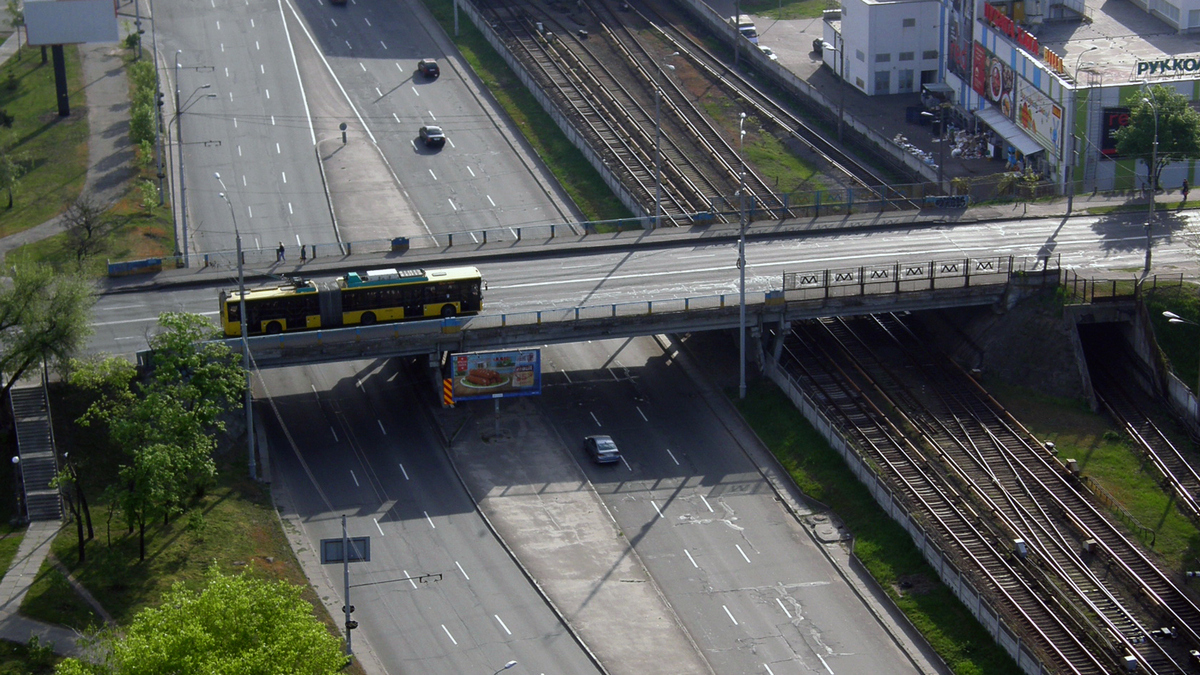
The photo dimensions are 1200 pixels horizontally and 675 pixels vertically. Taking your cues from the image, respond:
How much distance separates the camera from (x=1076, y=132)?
98.9 metres

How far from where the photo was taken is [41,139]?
107500 millimetres

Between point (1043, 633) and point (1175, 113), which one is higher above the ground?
point (1175, 113)

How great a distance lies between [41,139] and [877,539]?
6919 centimetres

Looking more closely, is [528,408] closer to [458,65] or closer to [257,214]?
[257,214]

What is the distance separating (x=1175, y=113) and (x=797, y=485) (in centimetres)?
3844

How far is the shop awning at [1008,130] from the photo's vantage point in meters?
103

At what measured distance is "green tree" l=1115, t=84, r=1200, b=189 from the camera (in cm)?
9175

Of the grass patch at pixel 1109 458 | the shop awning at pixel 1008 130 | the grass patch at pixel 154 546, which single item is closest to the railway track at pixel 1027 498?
the grass patch at pixel 1109 458

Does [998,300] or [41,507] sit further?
[998,300]

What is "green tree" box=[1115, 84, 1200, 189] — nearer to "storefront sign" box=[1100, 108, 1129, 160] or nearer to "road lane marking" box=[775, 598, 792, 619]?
"storefront sign" box=[1100, 108, 1129, 160]

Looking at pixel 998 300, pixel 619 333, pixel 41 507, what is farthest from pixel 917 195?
pixel 41 507

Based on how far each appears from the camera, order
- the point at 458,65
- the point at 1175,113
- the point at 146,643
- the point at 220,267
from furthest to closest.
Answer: the point at 458,65
the point at 1175,113
the point at 220,267
the point at 146,643

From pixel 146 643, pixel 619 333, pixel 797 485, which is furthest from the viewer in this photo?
pixel 619 333

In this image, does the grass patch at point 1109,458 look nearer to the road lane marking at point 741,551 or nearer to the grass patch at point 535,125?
the road lane marking at point 741,551
